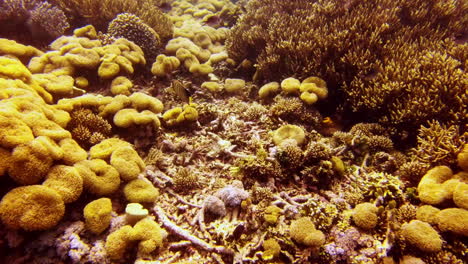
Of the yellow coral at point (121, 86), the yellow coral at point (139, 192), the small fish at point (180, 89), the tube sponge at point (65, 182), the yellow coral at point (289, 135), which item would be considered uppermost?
the small fish at point (180, 89)

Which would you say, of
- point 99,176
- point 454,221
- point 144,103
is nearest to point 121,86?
point 144,103

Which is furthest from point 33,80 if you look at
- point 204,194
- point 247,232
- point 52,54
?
point 247,232

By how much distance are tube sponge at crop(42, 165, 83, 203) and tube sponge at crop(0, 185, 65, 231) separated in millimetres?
94

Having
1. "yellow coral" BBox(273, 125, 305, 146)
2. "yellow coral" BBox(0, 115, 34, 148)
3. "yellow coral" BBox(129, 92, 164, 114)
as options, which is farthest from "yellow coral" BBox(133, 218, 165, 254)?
"yellow coral" BBox(273, 125, 305, 146)

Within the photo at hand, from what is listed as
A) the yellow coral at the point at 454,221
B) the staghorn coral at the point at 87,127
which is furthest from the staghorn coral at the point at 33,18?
the yellow coral at the point at 454,221

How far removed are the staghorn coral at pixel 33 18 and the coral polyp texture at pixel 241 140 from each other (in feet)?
0.13

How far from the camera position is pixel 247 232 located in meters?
3.26

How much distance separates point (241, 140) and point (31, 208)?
10.8 ft

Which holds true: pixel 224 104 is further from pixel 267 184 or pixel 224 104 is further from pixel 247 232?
pixel 247 232

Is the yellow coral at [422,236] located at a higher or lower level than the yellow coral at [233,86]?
lower

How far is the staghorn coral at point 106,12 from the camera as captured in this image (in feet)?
22.9

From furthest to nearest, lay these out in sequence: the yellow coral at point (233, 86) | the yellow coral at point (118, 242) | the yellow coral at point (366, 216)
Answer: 1. the yellow coral at point (233, 86)
2. the yellow coral at point (366, 216)
3. the yellow coral at point (118, 242)

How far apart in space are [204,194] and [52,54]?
4687mm

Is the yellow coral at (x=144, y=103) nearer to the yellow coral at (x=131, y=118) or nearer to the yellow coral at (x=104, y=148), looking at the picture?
the yellow coral at (x=131, y=118)
